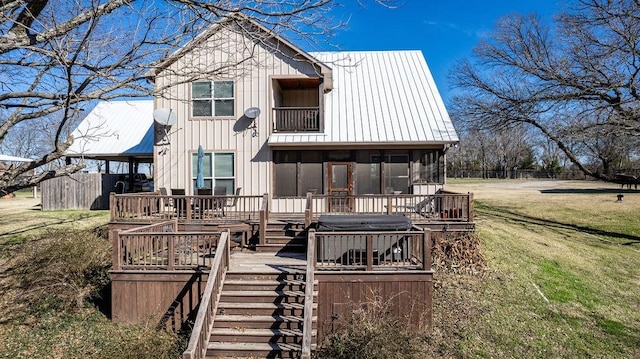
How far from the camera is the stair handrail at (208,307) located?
5.78 meters

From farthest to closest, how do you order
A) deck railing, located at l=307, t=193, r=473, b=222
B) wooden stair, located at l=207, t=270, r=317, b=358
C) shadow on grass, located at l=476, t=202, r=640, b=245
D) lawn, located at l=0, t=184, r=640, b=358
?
1. shadow on grass, located at l=476, t=202, r=640, b=245
2. deck railing, located at l=307, t=193, r=473, b=222
3. lawn, located at l=0, t=184, r=640, b=358
4. wooden stair, located at l=207, t=270, r=317, b=358

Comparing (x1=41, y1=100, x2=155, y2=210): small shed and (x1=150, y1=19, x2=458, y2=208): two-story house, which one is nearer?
(x1=150, y1=19, x2=458, y2=208): two-story house

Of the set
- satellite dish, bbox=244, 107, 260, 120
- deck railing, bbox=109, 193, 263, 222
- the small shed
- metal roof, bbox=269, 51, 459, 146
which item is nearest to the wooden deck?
deck railing, bbox=109, 193, 263, 222

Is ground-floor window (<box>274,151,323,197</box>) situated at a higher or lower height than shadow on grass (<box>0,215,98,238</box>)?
higher

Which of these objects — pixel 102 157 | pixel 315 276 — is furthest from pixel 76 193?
pixel 315 276

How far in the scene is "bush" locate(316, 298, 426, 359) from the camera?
6109 millimetres

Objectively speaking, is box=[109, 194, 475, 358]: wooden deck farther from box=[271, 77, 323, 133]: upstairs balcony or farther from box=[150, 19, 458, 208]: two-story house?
box=[271, 77, 323, 133]: upstairs balcony

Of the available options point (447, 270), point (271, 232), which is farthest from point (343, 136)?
point (447, 270)

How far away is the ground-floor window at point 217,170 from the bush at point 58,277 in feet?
12.8

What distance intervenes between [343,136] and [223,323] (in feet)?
25.2

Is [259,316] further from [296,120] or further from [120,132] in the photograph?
[120,132]

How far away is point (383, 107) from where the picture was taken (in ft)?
45.2

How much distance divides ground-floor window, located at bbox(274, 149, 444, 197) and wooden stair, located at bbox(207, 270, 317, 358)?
5.46 meters

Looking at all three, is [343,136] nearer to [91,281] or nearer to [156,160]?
[156,160]
